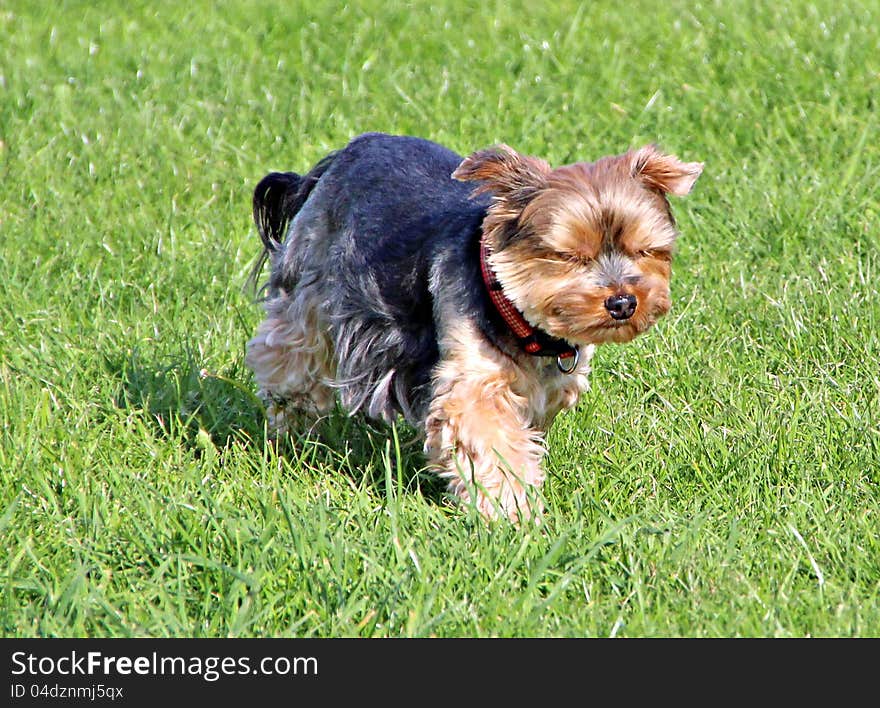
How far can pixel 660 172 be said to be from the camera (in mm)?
4207

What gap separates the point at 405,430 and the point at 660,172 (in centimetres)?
156

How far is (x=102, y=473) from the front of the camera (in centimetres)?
450

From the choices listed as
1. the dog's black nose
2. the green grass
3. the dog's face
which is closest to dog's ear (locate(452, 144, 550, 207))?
the dog's face

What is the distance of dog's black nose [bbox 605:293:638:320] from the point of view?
3.99 m

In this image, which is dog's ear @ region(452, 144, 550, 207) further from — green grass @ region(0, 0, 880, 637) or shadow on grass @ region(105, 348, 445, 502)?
shadow on grass @ region(105, 348, 445, 502)

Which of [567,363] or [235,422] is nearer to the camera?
[567,363]

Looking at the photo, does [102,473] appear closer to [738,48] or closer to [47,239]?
[47,239]

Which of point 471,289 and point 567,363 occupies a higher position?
point 471,289

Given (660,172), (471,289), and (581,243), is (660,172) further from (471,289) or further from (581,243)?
(471,289)

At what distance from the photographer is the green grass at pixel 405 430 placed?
3.77 m

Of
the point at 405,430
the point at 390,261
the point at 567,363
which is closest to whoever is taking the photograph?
the point at 567,363

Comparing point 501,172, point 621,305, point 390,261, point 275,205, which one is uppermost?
point 501,172

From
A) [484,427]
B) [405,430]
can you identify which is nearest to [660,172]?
[484,427]

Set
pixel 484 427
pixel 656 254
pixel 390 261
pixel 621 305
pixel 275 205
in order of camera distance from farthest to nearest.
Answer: pixel 275 205
pixel 390 261
pixel 484 427
pixel 656 254
pixel 621 305
